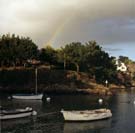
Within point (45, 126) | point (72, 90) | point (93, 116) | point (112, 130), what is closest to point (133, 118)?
point (93, 116)

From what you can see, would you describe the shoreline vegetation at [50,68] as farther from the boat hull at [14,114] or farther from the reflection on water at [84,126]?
the reflection on water at [84,126]

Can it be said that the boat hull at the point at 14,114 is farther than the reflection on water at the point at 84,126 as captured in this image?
Yes

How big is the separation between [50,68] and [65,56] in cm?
1397

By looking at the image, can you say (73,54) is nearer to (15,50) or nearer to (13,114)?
(15,50)

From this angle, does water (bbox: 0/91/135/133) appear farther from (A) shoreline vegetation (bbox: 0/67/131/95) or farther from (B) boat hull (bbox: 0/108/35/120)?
(A) shoreline vegetation (bbox: 0/67/131/95)

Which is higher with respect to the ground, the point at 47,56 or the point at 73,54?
the point at 73,54

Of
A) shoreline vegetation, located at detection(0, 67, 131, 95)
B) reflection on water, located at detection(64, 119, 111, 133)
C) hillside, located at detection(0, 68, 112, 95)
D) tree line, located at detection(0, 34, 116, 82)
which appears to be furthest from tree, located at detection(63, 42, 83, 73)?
reflection on water, located at detection(64, 119, 111, 133)

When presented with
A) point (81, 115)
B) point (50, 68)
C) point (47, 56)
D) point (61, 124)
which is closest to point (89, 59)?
point (47, 56)

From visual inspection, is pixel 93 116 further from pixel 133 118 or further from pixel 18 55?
pixel 18 55

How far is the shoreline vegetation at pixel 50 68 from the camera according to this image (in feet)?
497

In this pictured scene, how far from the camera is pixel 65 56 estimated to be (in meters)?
172

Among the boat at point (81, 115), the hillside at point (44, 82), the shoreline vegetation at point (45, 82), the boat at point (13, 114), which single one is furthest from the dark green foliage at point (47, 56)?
the boat at point (81, 115)

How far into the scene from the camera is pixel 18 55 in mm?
155500

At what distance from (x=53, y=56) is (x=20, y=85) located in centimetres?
2612
